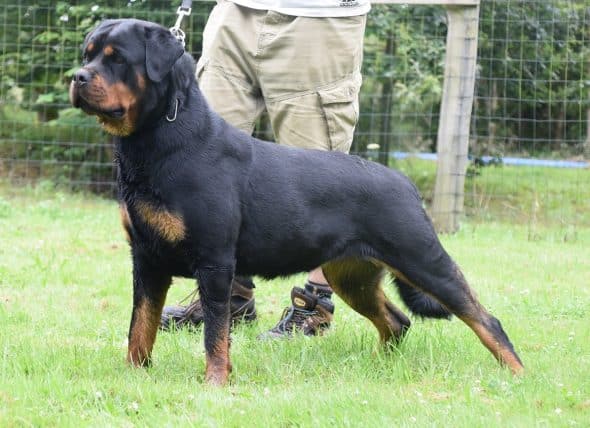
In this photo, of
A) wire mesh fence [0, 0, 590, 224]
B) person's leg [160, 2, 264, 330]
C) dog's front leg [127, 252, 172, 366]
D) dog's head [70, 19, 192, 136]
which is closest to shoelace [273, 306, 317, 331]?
person's leg [160, 2, 264, 330]

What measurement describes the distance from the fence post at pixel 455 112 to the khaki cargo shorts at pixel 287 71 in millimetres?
3629

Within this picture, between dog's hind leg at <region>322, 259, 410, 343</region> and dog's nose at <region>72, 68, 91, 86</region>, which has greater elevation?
dog's nose at <region>72, 68, 91, 86</region>

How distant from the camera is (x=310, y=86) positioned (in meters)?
5.33

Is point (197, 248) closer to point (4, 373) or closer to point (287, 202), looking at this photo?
point (287, 202)

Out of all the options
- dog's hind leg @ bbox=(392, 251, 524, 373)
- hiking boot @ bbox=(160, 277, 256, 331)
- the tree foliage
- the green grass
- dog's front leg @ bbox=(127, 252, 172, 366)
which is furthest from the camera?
the tree foliage

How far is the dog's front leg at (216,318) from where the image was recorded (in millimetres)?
4246

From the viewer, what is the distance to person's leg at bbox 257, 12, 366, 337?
17.1 feet

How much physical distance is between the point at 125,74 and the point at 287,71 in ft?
4.44

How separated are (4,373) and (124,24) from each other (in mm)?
1605

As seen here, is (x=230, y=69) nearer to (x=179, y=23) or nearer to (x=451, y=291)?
(x=179, y=23)

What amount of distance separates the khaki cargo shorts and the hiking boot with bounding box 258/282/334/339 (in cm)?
84

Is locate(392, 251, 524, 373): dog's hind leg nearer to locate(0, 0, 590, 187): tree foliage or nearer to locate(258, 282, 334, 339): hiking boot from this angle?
locate(258, 282, 334, 339): hiking boot

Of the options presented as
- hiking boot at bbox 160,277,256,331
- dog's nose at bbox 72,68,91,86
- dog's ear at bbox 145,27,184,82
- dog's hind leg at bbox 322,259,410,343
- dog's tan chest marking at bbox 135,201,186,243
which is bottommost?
hiking boot at bbox 160,277,256,331

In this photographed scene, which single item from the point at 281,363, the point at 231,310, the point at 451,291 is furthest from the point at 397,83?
the point at 281,363
